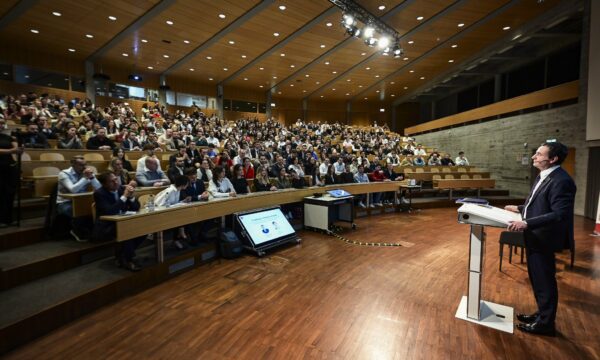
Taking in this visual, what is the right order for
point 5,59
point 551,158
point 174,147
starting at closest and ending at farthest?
1. point 551,158
2. point 174,147
3. point 5,59

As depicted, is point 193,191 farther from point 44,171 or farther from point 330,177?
point 330,177

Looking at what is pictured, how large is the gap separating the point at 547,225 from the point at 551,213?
3.4 inches

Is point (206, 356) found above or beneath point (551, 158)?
beneath

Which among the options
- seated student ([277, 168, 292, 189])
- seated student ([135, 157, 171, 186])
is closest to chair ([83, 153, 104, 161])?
seated student ([135, 157, 171, 186])

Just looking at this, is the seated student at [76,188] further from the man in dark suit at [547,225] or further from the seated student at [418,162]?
the seated student at [418,162]

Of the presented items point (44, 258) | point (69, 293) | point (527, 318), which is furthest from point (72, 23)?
point (527, 318)

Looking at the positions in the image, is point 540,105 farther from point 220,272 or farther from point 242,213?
point 220,272

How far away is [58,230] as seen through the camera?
3.30 m

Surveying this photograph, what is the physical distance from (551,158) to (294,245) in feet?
10.5

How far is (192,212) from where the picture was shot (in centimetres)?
352

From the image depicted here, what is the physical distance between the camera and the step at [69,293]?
2.07m

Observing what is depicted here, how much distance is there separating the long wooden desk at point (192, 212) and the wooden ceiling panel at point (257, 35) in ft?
20.7

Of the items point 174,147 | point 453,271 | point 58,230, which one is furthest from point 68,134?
point 453,271

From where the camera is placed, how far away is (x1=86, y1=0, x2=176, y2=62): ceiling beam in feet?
27.8
